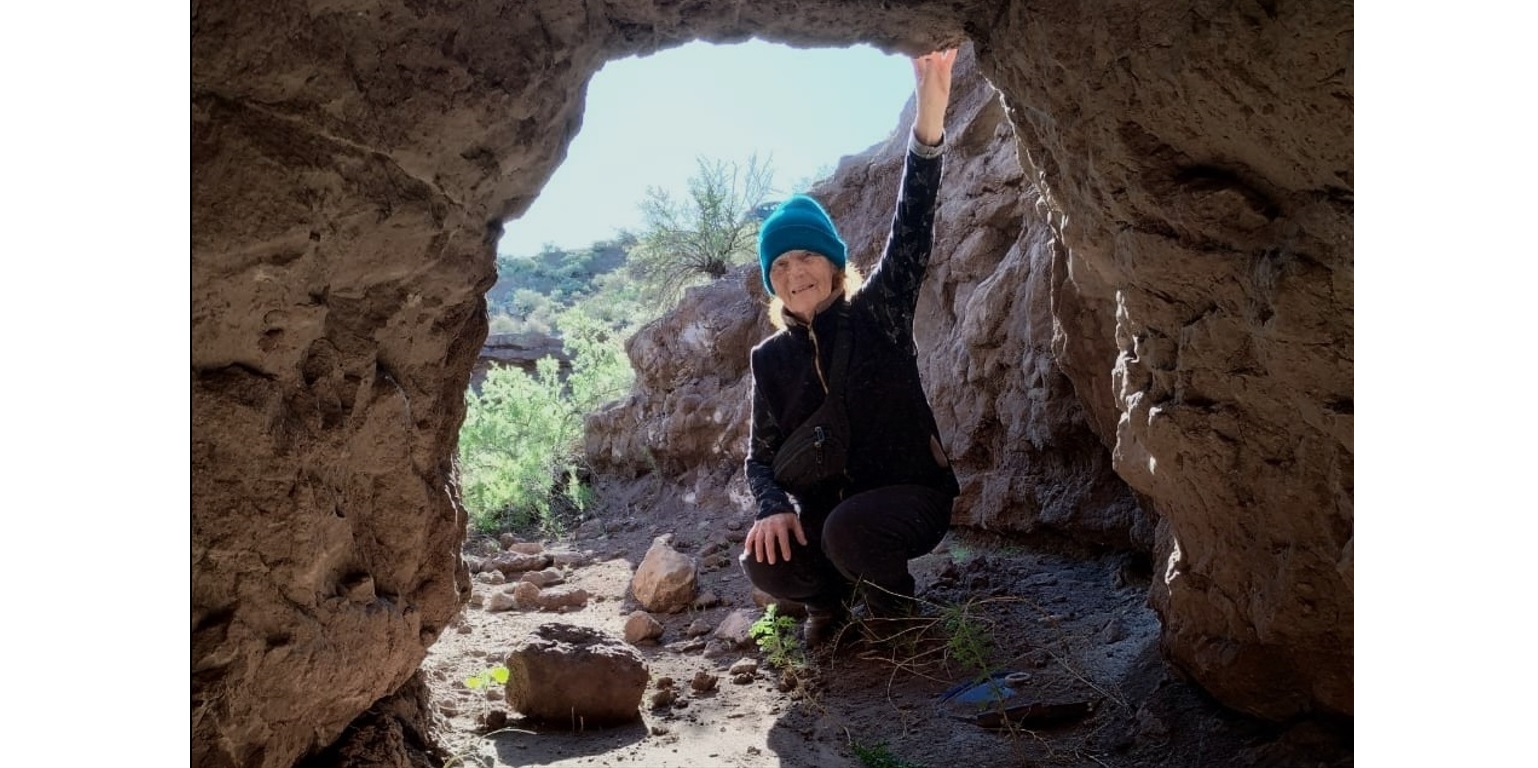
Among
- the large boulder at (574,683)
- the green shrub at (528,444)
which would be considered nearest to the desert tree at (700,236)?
the green shrub at (528,444)

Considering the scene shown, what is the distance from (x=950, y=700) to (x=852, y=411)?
42.9 inches

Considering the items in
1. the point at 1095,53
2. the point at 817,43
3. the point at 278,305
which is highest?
the point at 817,43

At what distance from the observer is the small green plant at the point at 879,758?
2473 mm

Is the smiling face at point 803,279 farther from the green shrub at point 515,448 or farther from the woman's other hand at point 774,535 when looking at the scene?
the green shrub at point 515,448

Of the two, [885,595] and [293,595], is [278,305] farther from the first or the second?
[885,595]

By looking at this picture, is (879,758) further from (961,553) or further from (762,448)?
(961,553)

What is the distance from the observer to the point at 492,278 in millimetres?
2379

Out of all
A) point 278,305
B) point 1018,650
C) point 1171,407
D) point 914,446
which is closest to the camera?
point 278,305

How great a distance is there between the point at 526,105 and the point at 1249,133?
1.47 metres

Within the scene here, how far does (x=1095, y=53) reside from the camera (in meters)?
2.01

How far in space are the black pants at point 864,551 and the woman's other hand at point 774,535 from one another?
56 millimetres

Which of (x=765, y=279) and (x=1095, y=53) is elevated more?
(x=1095, y=53)

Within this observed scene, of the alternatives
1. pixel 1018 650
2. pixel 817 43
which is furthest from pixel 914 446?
pixel 817 43

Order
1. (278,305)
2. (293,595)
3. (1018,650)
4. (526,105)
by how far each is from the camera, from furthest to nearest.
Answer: (1018,650), (526,105), (293,595), (278,305)
